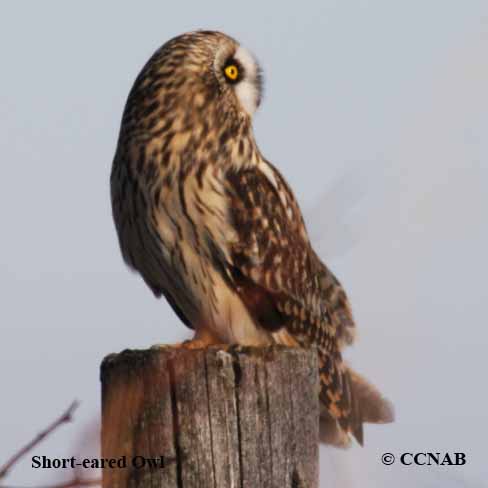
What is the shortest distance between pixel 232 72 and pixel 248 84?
0.34ft

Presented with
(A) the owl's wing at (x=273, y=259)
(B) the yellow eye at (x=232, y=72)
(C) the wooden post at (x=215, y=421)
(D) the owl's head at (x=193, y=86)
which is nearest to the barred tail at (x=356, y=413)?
(A) the owl's wing at (x=273, y=259)

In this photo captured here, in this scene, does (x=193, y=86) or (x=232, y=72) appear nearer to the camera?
(x=193, y=86)

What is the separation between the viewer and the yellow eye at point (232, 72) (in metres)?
4.57

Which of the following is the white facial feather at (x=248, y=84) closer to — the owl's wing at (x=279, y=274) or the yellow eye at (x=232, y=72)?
the yellow eye at (x=232, y=72)

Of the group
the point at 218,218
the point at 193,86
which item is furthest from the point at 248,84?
the point at 218,218

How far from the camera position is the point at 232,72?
15.0 feet

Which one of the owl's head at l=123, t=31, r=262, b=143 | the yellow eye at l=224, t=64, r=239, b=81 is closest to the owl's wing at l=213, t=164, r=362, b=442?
the owl's head at l=123, t=31, r=262, b=143

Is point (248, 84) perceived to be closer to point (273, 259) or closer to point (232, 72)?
point (232, 72)

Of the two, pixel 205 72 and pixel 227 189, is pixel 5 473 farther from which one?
pixel 205 72

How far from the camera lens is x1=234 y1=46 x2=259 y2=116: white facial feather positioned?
15.1ft

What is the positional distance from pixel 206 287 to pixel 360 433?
877 millimetres

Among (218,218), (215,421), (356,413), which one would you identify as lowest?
(215,421)

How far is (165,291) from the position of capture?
178 inches

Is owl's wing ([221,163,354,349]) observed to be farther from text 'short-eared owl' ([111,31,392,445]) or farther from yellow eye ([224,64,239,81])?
yellow eye ([224,64,239,81])
